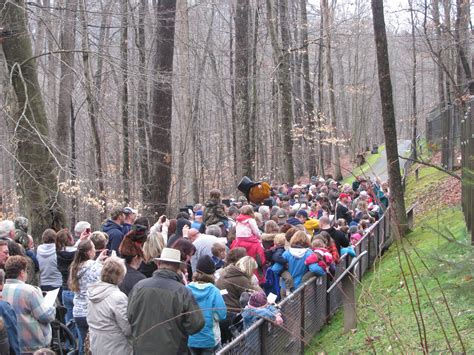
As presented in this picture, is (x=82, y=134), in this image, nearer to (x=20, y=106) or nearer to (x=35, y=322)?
(x=20, y=106)

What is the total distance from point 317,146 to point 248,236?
3008cm

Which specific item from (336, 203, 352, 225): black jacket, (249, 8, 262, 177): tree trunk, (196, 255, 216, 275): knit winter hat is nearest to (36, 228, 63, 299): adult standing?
(196, 255, 216, 275): knit winter hat

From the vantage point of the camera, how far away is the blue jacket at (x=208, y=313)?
627 cm

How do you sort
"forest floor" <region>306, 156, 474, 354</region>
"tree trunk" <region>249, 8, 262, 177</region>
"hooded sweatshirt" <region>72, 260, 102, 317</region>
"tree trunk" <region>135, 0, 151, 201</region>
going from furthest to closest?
"tree trunk" <region>249, 8, 262, 177</region> → "tree trunk" <region>135, 0, 151, 201</region> → "hooded sweatshirt" <region>72, 260, 102, 317</region> → "forest floor" <region>306, 156, 474, 354</region>

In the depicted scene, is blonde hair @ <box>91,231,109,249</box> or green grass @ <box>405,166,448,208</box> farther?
green grass @ <box>405,166,448,208</box>

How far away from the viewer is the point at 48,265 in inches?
348

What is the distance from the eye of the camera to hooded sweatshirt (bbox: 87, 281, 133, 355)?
5.87m

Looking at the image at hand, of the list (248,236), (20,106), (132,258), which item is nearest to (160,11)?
(20,106)

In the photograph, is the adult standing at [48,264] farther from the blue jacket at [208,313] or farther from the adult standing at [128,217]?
the blue jacket at [208,313]

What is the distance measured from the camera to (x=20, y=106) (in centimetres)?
1141

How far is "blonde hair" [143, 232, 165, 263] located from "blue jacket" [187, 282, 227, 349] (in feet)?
1.77

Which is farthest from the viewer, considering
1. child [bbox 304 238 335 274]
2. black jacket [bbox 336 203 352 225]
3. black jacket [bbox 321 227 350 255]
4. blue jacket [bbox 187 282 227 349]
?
black jacket [bbox 336 203 352 225]

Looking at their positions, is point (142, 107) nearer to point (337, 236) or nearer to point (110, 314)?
point (337, 236)

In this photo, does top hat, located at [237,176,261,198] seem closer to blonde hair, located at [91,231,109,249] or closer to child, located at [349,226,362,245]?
child, located at [349,226,362,245]
